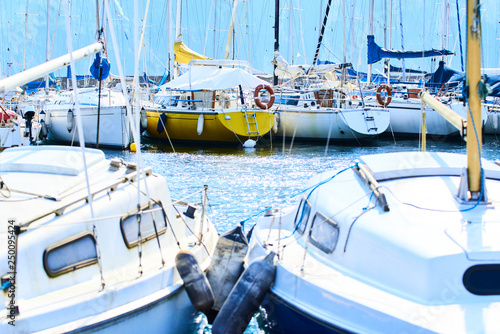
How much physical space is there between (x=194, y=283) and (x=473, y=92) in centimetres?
401

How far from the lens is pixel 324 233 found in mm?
6801

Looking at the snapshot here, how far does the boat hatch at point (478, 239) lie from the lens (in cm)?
525

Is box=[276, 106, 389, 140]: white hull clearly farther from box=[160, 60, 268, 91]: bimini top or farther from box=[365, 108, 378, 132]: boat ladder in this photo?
box=[160, 60, 268, 91]: bimini top

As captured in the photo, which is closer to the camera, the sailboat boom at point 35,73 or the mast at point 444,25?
the sailboat boom at point 35,73

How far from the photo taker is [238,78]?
85.9 feet

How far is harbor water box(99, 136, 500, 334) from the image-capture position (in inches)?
553

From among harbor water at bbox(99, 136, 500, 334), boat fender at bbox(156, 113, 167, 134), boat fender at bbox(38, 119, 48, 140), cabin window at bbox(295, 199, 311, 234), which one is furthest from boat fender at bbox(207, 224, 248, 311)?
boat fender at bbox(38, 119, 48, 140)

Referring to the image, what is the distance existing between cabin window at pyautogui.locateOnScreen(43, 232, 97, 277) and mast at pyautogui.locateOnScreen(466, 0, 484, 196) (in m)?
4.34

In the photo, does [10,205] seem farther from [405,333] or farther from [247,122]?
[247,122]

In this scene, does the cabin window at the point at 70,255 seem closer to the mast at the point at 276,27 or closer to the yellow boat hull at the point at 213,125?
the yellow boat hull at the point at 213,125

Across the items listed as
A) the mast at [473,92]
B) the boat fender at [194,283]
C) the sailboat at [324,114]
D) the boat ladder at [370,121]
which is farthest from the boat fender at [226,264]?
the boat ladder at [370,121]

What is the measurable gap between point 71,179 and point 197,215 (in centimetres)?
326

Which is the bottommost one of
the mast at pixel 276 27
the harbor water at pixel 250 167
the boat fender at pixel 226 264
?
the harbor water at pixel 250 167

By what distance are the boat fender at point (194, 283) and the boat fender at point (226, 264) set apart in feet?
1.07
